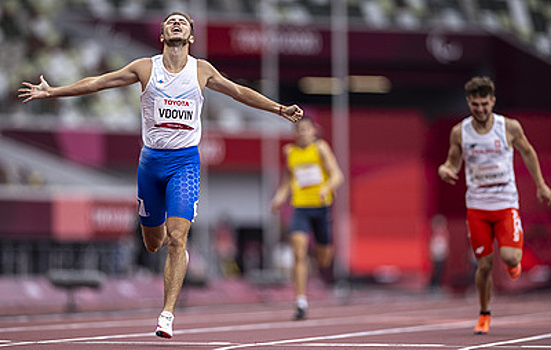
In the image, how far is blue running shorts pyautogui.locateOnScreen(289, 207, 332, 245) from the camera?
14.2 m

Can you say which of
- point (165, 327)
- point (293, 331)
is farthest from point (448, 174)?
point (165, 327)

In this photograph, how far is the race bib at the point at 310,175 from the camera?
1414 centimetres

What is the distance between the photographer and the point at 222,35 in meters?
35.1

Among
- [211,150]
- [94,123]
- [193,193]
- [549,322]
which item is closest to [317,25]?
[211,150]

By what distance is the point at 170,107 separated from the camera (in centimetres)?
877

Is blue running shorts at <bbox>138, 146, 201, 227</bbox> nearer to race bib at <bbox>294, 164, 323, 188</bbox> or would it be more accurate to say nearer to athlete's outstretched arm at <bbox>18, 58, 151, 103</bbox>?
athlete's outstretched arm at <bbox>18, 58, 151, 103</bbox>

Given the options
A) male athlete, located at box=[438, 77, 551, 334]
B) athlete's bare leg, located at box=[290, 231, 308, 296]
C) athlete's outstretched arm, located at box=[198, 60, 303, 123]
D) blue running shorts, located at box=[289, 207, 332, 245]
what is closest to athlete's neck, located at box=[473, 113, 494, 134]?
male athlete, located at box=[438, 77, 551, 334]

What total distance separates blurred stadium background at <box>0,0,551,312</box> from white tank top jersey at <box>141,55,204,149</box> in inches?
625

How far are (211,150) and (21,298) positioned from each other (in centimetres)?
1499

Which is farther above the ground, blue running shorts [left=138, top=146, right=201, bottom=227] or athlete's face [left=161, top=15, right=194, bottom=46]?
athlete's face [left=161, top=15, right=194, bottom=46]

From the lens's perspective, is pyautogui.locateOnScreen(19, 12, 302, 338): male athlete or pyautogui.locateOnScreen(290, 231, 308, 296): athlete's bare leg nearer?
pyautogui.locateOnScreen(19, 12, 302, 338): male athlete

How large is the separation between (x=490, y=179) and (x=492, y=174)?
5 cm

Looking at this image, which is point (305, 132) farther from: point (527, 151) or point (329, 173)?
point (527, 151)

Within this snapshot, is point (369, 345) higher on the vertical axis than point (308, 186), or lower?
lower
